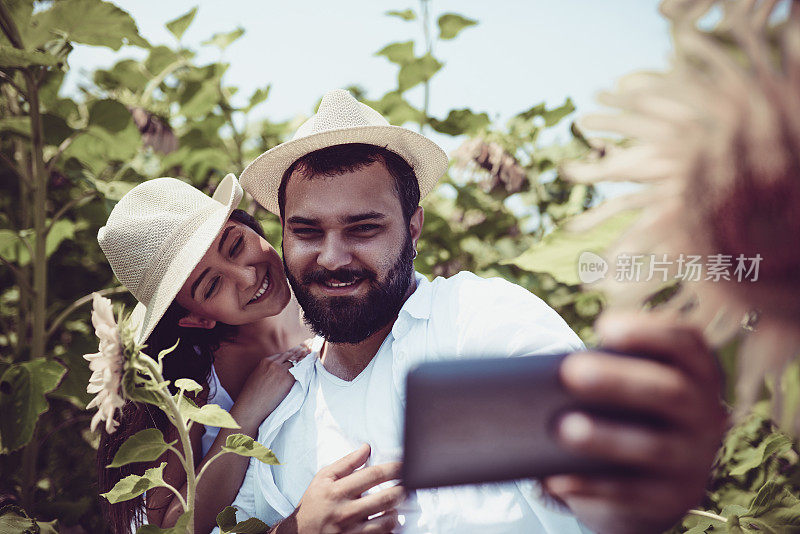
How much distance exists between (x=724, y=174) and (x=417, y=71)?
1.80 meters

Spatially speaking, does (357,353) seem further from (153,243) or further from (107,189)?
(107,189)

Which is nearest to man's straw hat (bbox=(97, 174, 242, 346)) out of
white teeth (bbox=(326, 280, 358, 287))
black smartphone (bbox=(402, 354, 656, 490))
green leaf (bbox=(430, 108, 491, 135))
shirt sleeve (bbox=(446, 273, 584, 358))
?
white teeth (bbox=(326, 280, 358, 287))

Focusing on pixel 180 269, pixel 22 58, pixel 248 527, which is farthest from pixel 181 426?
pixel 22 58

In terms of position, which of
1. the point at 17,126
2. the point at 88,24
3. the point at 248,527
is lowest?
the point at 248,527

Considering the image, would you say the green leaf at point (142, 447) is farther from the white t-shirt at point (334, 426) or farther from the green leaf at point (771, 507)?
the green leaf at point (771, 507)

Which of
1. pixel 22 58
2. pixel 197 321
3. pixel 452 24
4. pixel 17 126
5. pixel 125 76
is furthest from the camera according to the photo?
pixel 125 76

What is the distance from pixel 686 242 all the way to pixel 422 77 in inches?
71.3

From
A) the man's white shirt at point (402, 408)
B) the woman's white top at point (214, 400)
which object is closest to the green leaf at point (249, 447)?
the man's white shirt at point (402, 408)

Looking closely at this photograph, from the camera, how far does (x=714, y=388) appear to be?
0.40 meters

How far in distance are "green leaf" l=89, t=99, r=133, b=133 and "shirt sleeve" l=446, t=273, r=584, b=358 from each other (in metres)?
1.30

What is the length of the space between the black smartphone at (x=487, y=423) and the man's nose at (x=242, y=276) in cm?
115

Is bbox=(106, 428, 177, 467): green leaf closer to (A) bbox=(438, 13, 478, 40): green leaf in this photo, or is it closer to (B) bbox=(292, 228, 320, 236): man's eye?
(B) bbox=(292, 228, 320, 236): man's eye

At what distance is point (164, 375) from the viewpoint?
159 cm

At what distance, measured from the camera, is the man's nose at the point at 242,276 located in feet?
4.95
